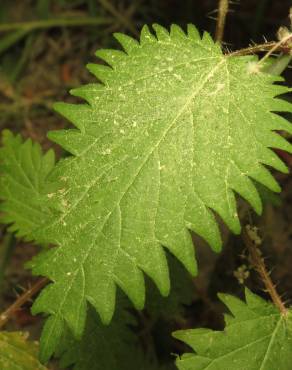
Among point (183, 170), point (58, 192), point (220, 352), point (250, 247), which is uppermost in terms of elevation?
point (58, 192)

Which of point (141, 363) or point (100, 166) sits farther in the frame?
point (141, 363)

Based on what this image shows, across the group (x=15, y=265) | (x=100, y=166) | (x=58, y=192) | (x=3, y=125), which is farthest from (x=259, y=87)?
(x=3, y=125)

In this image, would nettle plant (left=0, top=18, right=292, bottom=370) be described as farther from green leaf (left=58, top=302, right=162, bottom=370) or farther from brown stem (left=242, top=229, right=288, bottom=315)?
green leaf (left=58, top=302, right=162, bottom=370)

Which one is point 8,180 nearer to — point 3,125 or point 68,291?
point 68,291

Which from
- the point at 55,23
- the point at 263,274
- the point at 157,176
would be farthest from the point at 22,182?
the point at 55,23

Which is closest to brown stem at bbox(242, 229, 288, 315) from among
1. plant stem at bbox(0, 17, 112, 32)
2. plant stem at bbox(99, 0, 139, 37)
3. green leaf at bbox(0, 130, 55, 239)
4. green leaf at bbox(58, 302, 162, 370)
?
green leaf at bbox(58, 302, 162, 370)

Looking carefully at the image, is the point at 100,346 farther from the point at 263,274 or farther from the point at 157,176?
the point at 157,176
